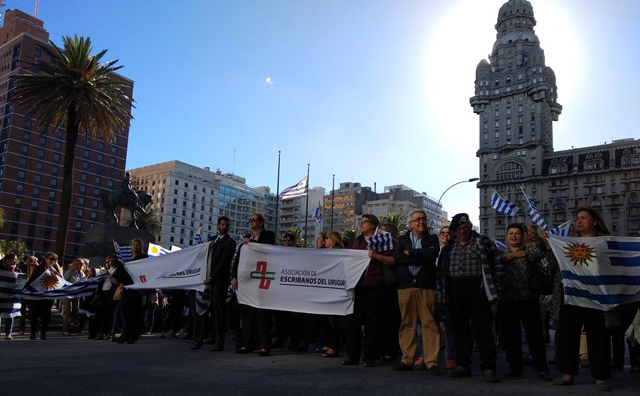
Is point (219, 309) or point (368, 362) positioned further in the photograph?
point (219, 309)

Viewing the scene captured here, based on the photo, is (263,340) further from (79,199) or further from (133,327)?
(79,199)

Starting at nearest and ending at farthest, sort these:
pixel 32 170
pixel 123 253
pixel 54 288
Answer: pixel 54 288 < pixel 123 253 < pixel 32 170

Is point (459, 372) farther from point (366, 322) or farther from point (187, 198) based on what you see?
point (187, 198)

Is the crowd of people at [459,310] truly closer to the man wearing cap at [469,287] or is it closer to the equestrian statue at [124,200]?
the man wearing cap at [469,287]

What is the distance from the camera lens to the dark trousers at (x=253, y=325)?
8031 mm

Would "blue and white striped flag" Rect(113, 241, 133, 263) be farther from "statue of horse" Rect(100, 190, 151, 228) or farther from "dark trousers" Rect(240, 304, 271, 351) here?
"statue of horse" Rect(100, 190, 151, 228)

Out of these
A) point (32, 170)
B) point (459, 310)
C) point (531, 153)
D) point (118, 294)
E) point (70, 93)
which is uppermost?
point (531, 153)

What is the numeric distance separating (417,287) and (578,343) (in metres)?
1.92

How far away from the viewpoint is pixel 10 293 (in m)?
10.6

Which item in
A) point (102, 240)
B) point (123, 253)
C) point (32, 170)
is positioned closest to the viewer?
point (123, 253)

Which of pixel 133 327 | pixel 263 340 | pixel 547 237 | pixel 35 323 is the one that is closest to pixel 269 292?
pixel 263 340

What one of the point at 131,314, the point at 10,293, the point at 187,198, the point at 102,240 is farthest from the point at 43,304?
the point at 187,198

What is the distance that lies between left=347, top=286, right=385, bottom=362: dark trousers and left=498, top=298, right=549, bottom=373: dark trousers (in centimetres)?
166

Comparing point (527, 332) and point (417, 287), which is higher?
point (417, 287)
